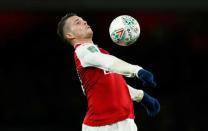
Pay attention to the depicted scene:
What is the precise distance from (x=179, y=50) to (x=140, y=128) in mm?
2216

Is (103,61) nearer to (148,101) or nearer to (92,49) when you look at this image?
(92,49)

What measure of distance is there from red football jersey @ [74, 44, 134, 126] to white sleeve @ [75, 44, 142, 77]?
0.03 metres

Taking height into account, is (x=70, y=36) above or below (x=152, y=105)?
above

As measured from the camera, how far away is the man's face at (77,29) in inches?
139

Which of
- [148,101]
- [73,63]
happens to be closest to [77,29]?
[148,101]

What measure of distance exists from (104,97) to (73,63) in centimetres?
515

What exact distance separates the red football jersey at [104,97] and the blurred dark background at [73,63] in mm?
4118

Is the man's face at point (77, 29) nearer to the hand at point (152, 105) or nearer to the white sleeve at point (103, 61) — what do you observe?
the white sleeve at point (103, 61)

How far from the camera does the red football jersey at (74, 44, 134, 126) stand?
3.14 meters

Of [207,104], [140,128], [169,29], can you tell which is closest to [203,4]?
[169,29]

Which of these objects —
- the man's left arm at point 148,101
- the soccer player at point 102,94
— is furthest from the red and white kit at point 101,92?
the man's left arm at point 148,101

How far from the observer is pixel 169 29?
28.3 feet

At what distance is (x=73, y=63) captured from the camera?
8289 millimetres

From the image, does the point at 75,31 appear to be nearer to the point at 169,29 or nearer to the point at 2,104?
the point at 2,104
